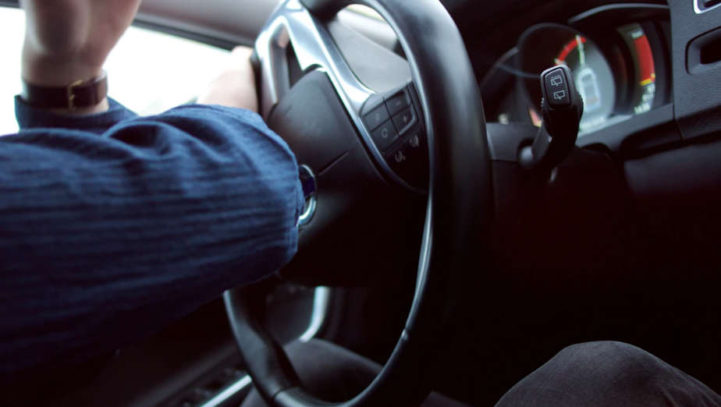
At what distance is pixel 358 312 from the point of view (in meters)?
1.02

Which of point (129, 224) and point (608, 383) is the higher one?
point (129, 224)

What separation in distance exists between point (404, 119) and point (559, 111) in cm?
15

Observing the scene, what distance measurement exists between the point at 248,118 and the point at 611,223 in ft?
1.95

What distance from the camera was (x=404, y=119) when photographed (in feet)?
1.55

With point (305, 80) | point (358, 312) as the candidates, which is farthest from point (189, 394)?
point (305, 80)

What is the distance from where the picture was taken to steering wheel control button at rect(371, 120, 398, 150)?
19.1 inches

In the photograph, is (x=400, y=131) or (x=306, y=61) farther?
(x=306, y=61)

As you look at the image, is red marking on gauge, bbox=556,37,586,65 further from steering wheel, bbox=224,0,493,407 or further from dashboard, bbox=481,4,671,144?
steering wheel, bbox=224,0,493,407

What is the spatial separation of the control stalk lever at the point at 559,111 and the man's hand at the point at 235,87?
1.39ft

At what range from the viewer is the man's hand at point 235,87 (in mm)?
650

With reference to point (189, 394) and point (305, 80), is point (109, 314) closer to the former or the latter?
point (305, 80)

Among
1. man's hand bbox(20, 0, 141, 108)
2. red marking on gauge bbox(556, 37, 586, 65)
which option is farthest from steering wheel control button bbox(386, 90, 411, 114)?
red marking on gauge bbox(556, 37, 586, 65)

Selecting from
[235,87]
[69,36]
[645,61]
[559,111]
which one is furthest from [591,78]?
[69,36]

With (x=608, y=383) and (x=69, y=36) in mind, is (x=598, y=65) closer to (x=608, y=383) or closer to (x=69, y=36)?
(x=608, y=383)
